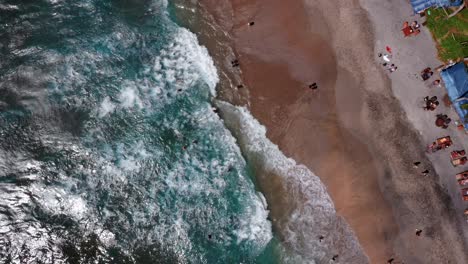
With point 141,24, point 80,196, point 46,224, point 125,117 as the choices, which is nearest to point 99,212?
point 80,196

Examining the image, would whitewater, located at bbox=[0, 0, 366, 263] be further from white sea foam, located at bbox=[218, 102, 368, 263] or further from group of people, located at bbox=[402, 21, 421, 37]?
group of people, located at bbox=[402, 21, 421, 37]

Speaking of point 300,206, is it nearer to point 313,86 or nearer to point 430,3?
point 313,86

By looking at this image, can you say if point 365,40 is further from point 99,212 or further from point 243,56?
point 99,212

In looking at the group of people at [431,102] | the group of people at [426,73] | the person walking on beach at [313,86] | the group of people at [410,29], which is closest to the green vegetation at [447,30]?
the group of people at [410,29]

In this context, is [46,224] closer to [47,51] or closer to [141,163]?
[141,163]

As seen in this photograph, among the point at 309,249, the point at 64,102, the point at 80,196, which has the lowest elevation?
the point at 80,196

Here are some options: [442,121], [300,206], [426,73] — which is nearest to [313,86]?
[426,73]

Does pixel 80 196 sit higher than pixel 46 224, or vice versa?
pixel 80 196

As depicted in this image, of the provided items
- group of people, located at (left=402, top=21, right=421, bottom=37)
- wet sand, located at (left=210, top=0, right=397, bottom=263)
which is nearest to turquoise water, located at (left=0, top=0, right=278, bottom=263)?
wet sand, located at (left=210, top=0, right=397, bottom=263)
